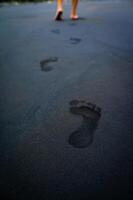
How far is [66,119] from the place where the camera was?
1070 millimetres

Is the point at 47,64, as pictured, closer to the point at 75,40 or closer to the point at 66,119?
the point at 75,40

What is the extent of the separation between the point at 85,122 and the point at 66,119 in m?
0.09

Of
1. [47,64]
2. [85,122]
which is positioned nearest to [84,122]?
[85,122]

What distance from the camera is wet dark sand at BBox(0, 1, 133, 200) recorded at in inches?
29.8

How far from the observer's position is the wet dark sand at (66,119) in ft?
2.48

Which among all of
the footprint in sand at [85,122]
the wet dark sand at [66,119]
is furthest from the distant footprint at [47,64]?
the footprint in sand at [85,122]

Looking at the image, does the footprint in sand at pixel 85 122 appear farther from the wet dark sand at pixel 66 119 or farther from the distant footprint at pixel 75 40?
the distant footprint at pixel 75 40

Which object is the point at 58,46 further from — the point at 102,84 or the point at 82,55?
the point at 102,84

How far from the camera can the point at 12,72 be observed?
156 centimetres

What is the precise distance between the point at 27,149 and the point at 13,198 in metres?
0.22

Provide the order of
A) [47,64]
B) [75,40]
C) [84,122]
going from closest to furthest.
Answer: [84,122] → [47,64] → [75,40]

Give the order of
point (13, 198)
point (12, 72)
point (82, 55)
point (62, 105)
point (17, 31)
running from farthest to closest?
point (17, 31)
point (82, 55)
point (12, 72)
point (62, 105)
point (13, 198)

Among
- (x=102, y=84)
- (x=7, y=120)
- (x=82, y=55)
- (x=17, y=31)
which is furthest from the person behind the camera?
(x=17, y=31)

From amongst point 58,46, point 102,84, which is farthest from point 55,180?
point 58,46
